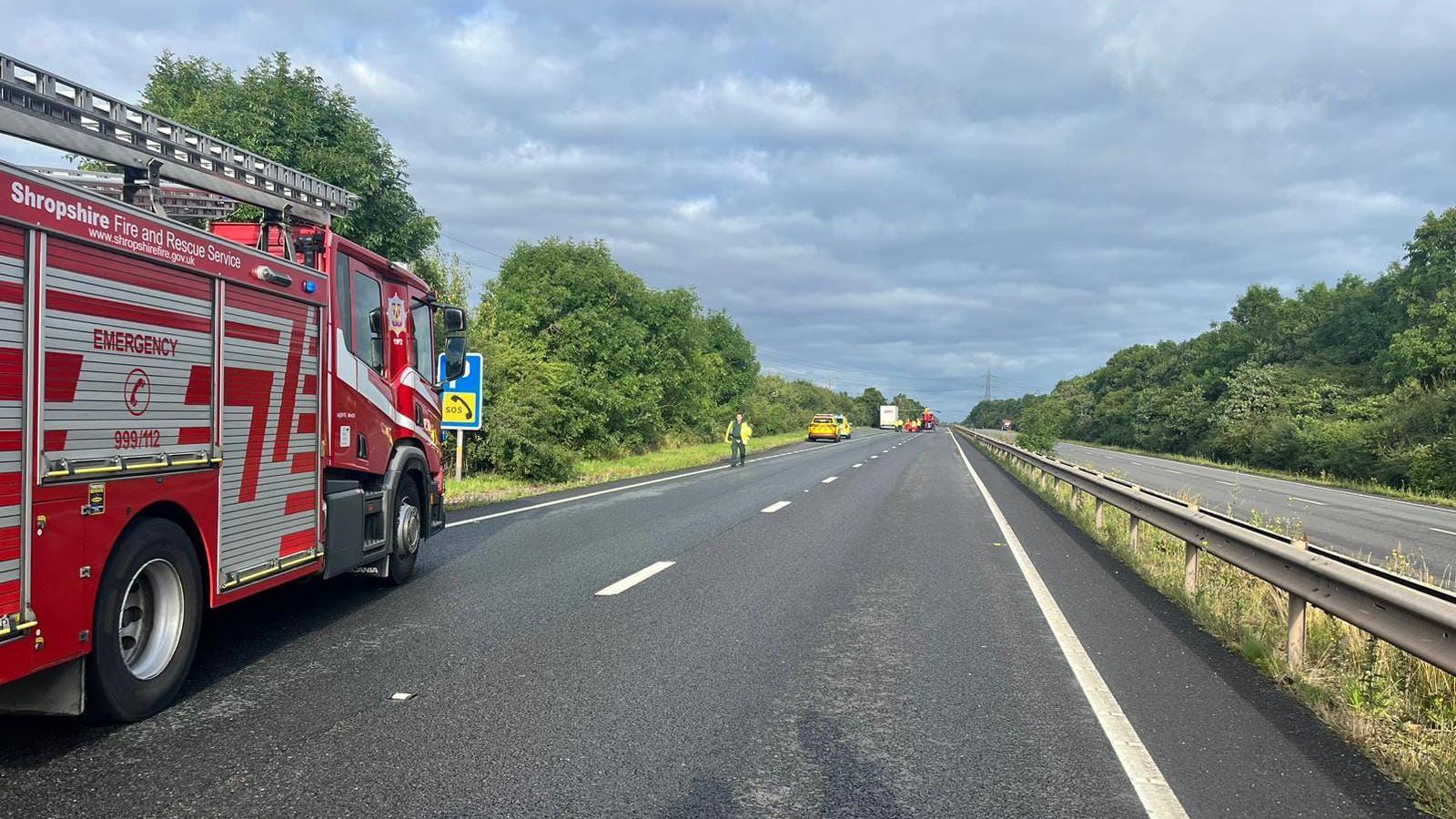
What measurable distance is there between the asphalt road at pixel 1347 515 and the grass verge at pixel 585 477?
12014 mm

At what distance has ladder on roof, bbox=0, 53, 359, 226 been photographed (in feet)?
14.3

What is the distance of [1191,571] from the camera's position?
26.8ft

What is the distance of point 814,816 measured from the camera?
11.5 feet

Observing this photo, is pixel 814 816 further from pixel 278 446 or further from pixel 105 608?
pixel 278 446

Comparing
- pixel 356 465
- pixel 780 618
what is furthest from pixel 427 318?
pixel 780 618

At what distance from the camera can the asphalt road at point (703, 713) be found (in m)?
3.66

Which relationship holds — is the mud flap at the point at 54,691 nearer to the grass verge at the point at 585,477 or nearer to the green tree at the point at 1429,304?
the grass verge at the point at 585,477

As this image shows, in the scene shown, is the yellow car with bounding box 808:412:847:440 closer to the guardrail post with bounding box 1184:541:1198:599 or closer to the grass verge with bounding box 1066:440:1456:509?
the grass verge with bounding box 1066:440:1456:509

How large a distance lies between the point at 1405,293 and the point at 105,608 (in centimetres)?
5702

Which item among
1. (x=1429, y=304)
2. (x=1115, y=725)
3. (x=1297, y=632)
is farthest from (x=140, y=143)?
(x=1429, y=304)

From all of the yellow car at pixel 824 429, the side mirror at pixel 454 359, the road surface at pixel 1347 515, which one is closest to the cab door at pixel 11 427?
the side mirror at pixel 454 359

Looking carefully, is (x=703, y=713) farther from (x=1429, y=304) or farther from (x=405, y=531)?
(x=1429, y=304)

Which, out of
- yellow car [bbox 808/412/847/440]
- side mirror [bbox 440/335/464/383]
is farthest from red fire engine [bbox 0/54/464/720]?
yellow car [bbox 808/412/847/440]

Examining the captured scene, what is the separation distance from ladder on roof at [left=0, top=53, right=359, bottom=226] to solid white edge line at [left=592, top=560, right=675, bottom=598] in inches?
147
